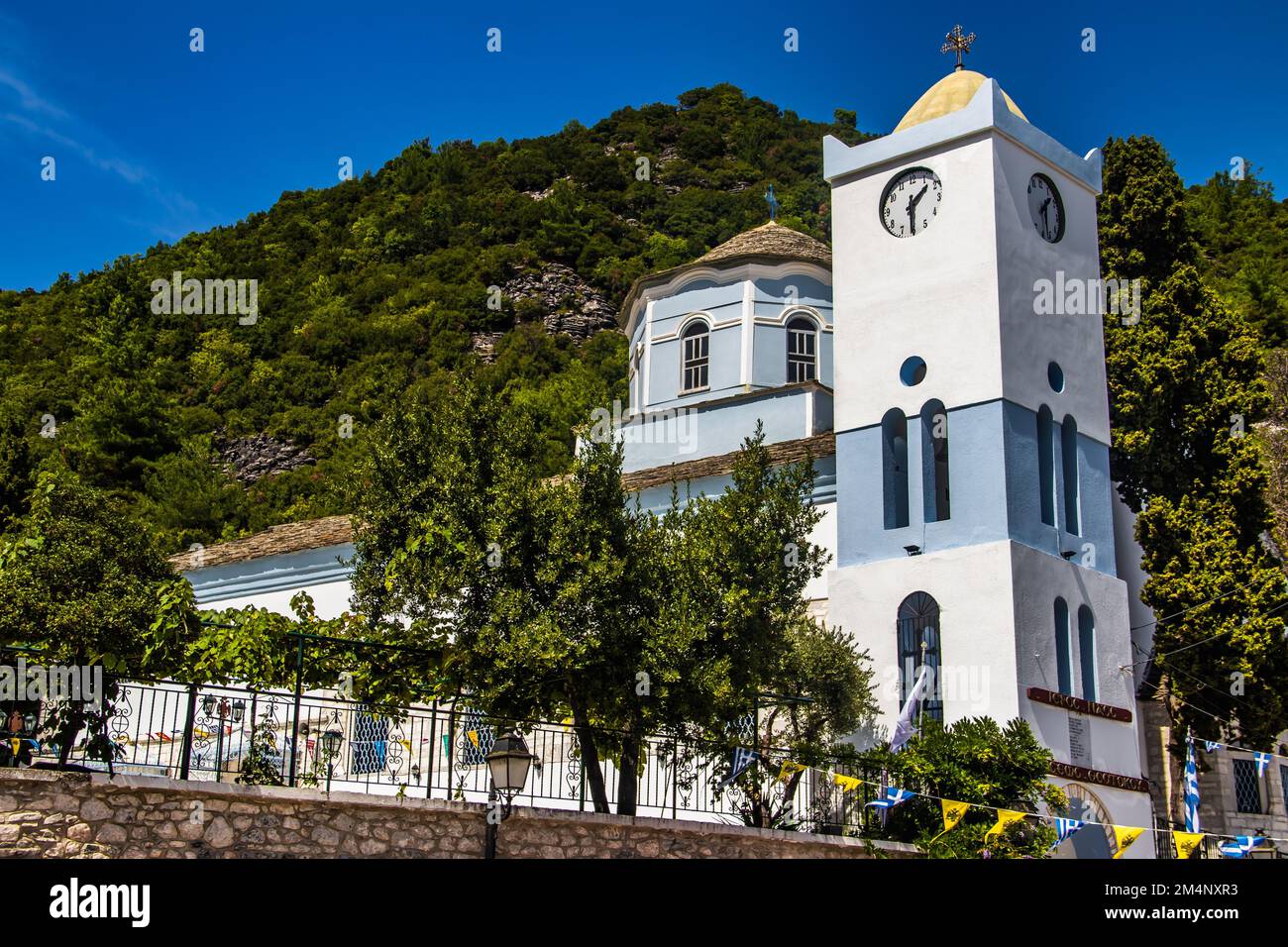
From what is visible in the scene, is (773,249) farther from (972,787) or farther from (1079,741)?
(972,787)

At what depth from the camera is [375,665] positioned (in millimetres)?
17641

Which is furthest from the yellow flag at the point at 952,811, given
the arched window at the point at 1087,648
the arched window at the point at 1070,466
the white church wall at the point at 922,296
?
the arched window at the point at 1070,466

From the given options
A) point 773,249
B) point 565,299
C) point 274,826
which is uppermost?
point 565,299

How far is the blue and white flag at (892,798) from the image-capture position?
18.3m

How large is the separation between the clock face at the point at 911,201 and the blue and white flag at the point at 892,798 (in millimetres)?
10553

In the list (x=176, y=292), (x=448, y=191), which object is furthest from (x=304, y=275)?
(x=448, y=191)

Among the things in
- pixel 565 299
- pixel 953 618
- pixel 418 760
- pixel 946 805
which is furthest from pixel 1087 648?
pixel 565 299

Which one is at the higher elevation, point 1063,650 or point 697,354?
point 697,354

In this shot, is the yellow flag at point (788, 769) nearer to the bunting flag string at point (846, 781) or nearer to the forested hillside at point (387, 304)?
the bunting flag string at point (846, 781)

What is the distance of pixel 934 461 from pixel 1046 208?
5.38 meters

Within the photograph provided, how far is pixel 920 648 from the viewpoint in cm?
2219
